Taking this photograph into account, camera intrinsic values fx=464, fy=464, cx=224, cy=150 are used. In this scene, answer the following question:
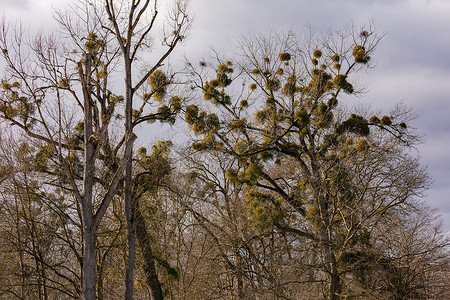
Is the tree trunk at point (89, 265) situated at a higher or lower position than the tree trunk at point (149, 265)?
lower

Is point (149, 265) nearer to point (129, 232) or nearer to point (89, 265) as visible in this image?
point (129, 232)

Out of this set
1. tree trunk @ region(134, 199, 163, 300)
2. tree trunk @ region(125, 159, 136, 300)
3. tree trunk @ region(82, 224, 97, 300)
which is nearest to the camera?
tree trunk @ region(82, 224, 97, 300)

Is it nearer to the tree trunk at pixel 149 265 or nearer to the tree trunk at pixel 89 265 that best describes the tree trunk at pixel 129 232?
the tree trunk at pixel 89 265

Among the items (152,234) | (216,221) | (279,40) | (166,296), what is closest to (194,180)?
(216,221)

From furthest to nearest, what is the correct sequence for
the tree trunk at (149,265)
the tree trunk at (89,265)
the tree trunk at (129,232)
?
1. the tree trunk at (149,265)
2. the tree trunk at (129,232)
3. the tree trunk at (89,265)

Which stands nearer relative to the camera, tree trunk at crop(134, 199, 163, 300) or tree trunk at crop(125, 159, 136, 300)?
tree trunk at crop(125, 159, 136, 300)

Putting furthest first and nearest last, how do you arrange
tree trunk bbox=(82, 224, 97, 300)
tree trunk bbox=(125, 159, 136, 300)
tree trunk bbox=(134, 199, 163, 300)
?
1. tree trunk bbox=(134, 199, 163, 300)
2. tree trunk bbox=(125, 159, 136, 300)
3. tree trunk bbox=(82, 224, 97, 300)

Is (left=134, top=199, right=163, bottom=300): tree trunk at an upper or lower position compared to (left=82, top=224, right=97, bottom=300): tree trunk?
upper

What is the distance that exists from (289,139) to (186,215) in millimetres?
4748

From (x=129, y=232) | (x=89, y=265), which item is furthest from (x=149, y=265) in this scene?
(x=89, y=265)

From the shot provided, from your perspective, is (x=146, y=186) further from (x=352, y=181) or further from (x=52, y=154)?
(x=352, y=181)

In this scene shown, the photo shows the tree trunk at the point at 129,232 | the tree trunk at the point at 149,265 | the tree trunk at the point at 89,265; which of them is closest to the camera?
the tree trunk at the point at 89,265

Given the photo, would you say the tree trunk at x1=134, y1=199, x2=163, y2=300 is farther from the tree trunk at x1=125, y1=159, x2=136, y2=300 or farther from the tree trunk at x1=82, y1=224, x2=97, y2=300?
the tree trunk at x1=82, y1=224, x2=97, y2=300

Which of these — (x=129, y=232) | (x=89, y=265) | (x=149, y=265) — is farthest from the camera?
(x=149, y=265)
